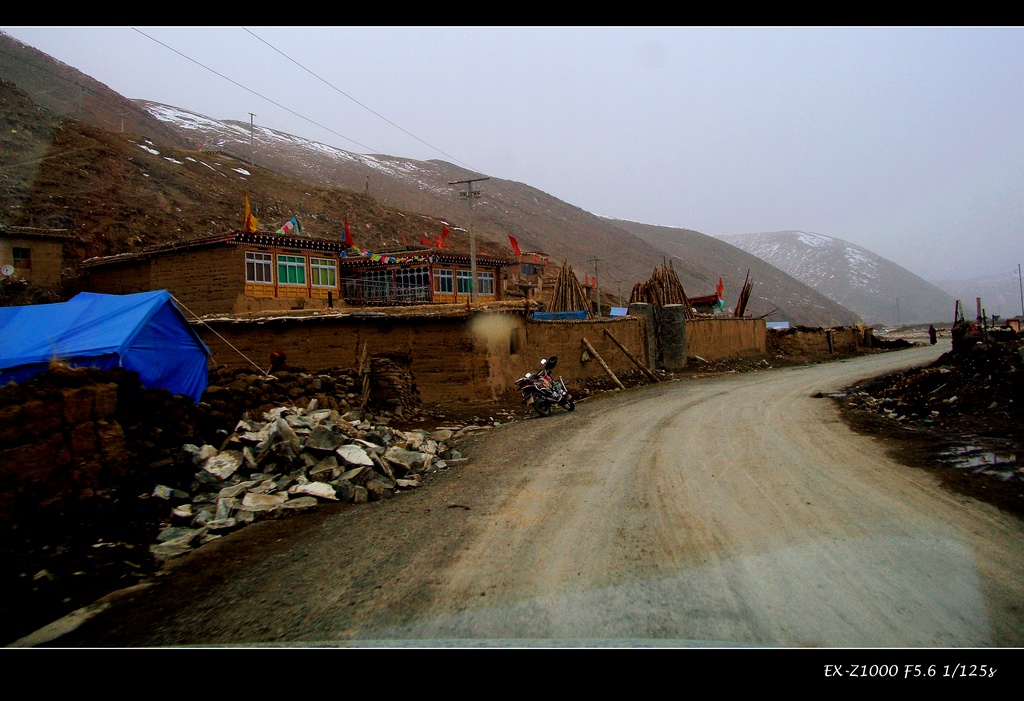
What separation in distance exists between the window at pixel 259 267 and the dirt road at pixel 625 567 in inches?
938

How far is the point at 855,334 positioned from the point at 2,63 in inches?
2389

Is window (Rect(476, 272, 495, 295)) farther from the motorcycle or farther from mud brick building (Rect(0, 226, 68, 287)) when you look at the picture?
the motorcycle

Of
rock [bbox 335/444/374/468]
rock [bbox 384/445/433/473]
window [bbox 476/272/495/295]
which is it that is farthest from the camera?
window [bbox 476/272/495/295]

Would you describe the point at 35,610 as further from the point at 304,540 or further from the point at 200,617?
the point at 304,540

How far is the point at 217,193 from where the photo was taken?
5334 centimetres

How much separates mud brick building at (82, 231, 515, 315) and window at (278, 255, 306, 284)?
0.17 ft

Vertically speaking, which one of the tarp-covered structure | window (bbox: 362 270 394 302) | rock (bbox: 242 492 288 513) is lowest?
rock (bbox: 242 492 288 513)

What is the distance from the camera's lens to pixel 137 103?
335 feet

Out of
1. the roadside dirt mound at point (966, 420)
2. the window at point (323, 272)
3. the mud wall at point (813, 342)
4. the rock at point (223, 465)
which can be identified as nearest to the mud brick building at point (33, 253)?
the window at point (323, 272)

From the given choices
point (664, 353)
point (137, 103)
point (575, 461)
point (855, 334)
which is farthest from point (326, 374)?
point (137, 103)

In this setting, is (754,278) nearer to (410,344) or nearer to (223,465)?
(410,344)

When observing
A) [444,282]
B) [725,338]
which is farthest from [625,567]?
[444,282]

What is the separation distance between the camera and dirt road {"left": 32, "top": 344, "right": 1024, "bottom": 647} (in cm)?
355

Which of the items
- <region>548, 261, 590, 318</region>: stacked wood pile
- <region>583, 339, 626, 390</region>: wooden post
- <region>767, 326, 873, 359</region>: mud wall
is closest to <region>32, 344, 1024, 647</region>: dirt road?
<region>583, 339, 626, 390</region>: wooden post
